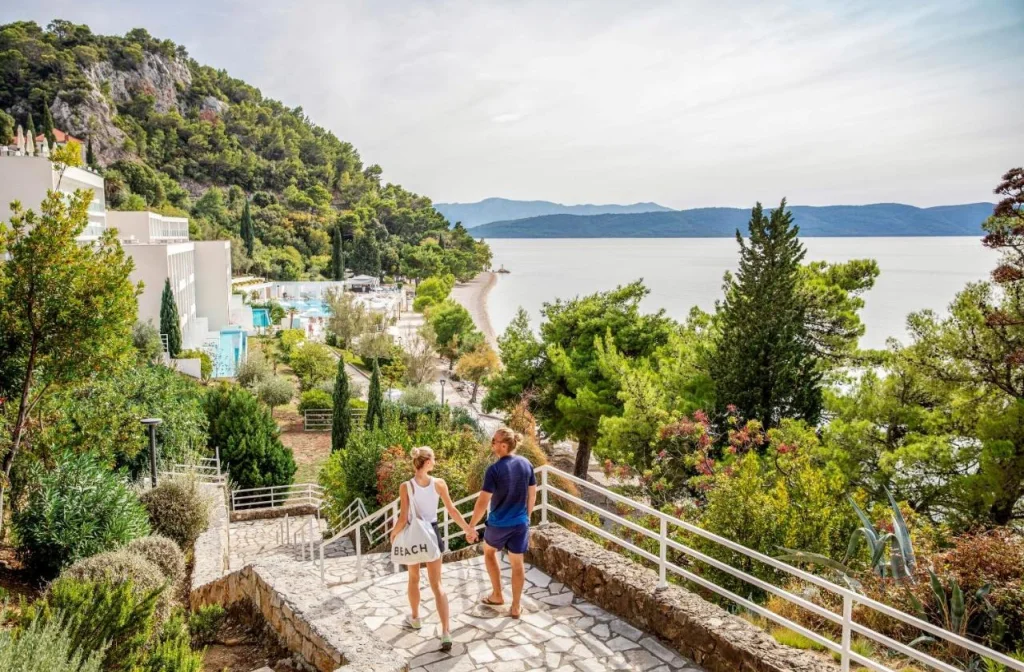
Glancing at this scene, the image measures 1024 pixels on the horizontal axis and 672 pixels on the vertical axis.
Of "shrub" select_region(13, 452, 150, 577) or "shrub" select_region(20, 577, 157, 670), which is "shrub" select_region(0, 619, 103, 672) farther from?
"shrub" select_region(13, 452, 150, 577)

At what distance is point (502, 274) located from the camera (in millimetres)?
143875

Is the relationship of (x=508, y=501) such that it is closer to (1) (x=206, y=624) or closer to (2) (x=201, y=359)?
(1) (x=206, y=624)

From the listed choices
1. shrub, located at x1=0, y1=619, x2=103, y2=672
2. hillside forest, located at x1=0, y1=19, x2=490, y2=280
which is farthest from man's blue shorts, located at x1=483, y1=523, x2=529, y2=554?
hillside forest, located at x1=0, y1=19, x2=490, y2=280

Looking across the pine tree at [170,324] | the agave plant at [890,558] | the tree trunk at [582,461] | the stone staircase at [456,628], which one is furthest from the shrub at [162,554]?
the pine tree at [170,324]

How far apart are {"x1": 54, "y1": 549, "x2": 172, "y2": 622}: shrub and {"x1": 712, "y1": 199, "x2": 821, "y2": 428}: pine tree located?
12.7 meters

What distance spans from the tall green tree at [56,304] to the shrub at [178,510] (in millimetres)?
2033

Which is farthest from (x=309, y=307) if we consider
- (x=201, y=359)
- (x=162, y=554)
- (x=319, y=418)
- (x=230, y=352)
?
(x=162, y=554)

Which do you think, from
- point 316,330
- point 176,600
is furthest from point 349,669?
point 316,330

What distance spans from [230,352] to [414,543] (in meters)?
30.3

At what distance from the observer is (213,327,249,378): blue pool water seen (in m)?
29.9

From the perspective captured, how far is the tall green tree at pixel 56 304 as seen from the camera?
7.56m

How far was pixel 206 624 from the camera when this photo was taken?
5.30m

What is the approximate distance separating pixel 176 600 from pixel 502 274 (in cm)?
13783

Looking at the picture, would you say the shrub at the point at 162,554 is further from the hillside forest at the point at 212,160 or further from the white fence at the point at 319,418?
the hillside forest at the point at 212,160
